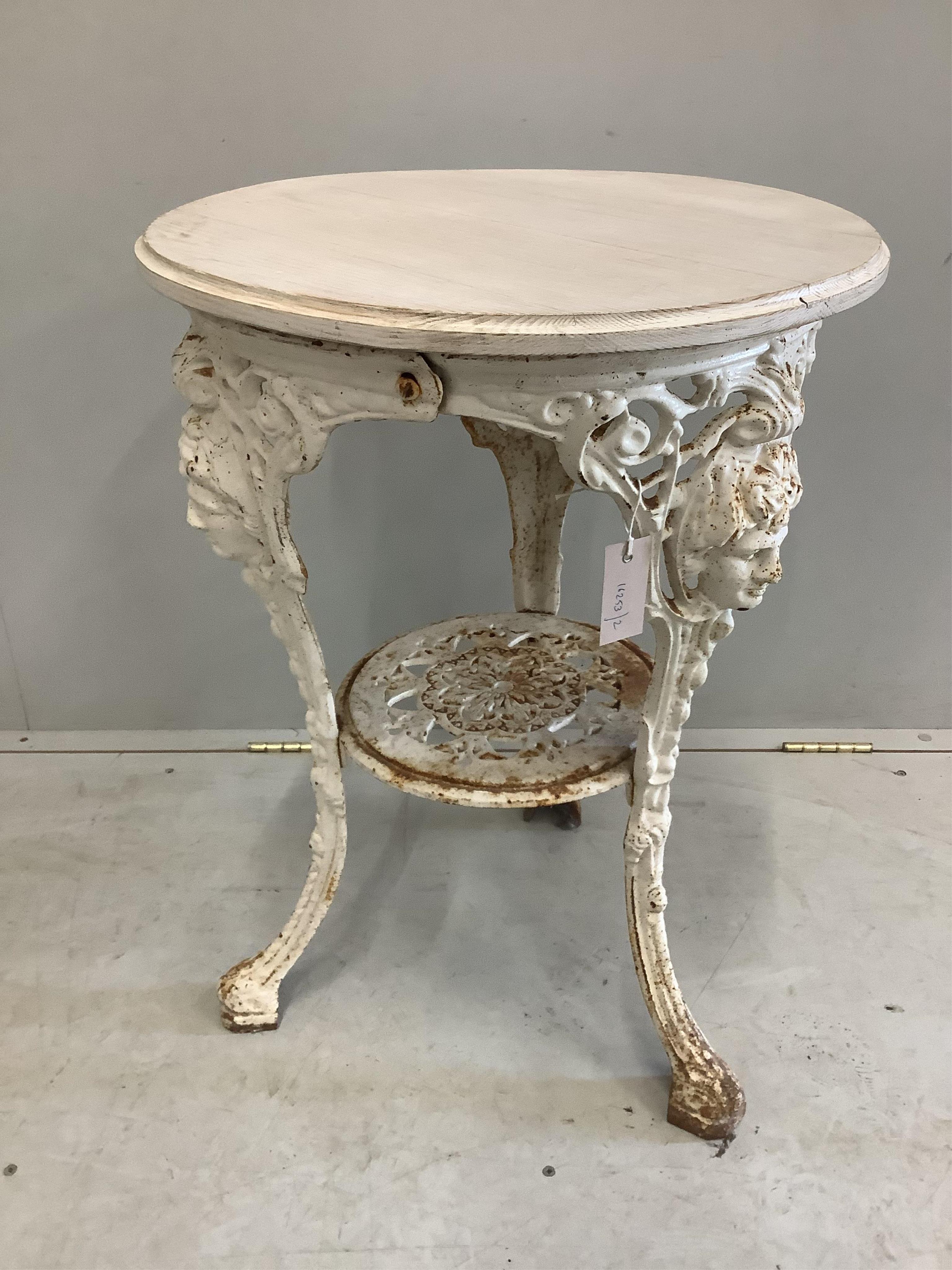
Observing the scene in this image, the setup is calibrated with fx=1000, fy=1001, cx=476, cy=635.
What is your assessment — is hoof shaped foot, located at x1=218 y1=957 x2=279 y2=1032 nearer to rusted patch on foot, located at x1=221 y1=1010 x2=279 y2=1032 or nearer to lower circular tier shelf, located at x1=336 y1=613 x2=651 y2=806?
rusted patch on foot, located at x1=221 y1=1010 x2=279 y2=1032

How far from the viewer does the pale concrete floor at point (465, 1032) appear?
122 cm

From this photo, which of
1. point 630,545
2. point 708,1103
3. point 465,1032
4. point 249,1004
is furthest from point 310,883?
point 630,545

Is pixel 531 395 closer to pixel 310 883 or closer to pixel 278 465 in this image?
pixel 278 465

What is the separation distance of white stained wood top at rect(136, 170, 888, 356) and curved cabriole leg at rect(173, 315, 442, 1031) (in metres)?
0.06

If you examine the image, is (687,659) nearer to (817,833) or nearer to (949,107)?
(817,833)

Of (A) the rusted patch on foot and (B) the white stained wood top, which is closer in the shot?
(B) the white stained wood top

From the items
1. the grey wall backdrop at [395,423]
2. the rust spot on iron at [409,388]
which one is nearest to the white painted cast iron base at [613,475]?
the rust spot on iron at [409,388]

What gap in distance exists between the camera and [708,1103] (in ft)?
4.29

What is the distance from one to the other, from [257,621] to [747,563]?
1.19 metres

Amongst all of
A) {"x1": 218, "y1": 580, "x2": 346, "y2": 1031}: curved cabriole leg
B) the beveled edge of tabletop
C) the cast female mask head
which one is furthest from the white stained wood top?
{"x1": 218, "y1": 580, "x2": 346, "y2": 1031}: curved cabriole leg

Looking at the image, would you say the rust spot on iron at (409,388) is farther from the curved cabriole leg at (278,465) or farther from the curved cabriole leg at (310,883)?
the curved cabriole leg at (310,883)

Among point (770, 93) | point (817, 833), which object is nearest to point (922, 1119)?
point (817, 833)

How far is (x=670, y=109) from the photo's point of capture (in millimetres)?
1615

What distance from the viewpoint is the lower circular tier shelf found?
1340mm
